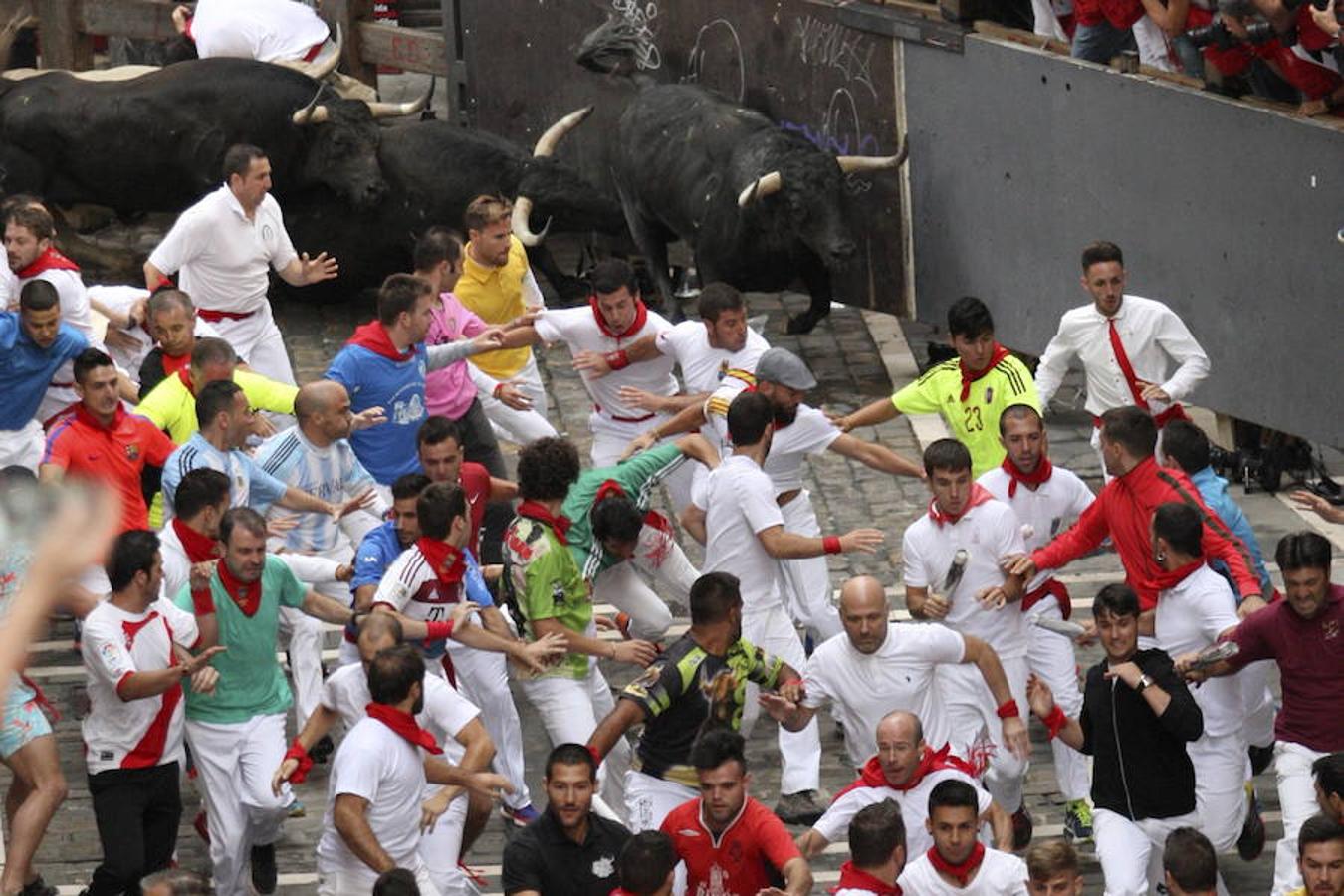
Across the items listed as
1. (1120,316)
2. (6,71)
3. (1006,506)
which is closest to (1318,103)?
(1120,316)

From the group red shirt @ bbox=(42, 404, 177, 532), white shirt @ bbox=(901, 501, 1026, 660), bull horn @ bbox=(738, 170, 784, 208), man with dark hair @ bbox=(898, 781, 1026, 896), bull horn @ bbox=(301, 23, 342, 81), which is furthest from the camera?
bull horn @ bbox=(301, 23, 342, 81)

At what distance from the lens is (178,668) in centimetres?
1159

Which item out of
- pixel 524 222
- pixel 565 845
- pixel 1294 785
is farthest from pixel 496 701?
pixel 524 222

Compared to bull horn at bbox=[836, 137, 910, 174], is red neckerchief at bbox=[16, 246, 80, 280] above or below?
above

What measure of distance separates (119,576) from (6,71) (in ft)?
37.1

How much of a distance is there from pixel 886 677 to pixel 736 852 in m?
1.30

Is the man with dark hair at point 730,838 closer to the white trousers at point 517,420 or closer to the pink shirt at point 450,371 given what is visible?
the pink shirt at point 450,371

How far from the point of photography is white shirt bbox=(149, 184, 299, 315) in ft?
52.3

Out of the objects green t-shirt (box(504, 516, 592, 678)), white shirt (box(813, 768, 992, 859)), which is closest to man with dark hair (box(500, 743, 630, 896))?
white shirt (box(813, 768, 992, 859))

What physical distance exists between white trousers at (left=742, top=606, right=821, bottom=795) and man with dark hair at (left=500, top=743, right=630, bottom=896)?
5.20 ft

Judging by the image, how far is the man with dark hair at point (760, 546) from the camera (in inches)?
503

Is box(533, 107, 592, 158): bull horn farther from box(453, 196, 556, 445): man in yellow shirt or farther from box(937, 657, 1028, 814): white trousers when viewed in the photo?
box(937, 657, 1028, 814): white trousers

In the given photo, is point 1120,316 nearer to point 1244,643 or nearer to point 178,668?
point 1244,643

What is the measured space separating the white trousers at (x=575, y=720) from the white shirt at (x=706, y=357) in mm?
2361
